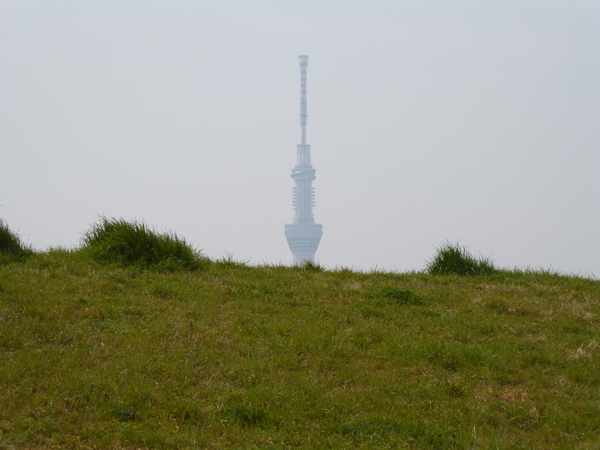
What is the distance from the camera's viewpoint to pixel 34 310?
1203cm

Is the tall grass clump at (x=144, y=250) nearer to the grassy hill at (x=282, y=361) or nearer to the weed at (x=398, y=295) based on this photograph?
the grassy hill at (x=282, y=361)

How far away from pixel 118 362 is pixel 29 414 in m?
1.86

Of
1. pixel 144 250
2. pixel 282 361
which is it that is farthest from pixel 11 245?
pixel 282 361

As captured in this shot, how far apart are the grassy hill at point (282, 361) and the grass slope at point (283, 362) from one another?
0.10 feet

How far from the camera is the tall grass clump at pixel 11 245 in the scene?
54.1 ft

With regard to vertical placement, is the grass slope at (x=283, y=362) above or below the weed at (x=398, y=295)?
below

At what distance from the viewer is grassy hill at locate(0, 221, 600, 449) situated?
8719 millimetres

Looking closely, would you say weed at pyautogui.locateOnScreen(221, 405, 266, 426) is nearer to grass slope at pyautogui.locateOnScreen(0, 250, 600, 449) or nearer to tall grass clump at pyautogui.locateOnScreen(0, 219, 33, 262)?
grass slope at pyautogui.locateOnScreen(0, 250, 600, 449)

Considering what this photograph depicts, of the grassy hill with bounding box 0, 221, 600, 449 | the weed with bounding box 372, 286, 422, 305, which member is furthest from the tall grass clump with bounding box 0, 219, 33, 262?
the weed with bounding box 372, 286, 422, 305

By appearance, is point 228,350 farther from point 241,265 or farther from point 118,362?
point 241,265

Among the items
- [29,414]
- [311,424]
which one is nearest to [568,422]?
[311,424]

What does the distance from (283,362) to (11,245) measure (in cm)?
925

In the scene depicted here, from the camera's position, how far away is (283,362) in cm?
1079

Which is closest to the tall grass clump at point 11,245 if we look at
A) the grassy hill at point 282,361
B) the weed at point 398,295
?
the grassy hill at point 282,361
